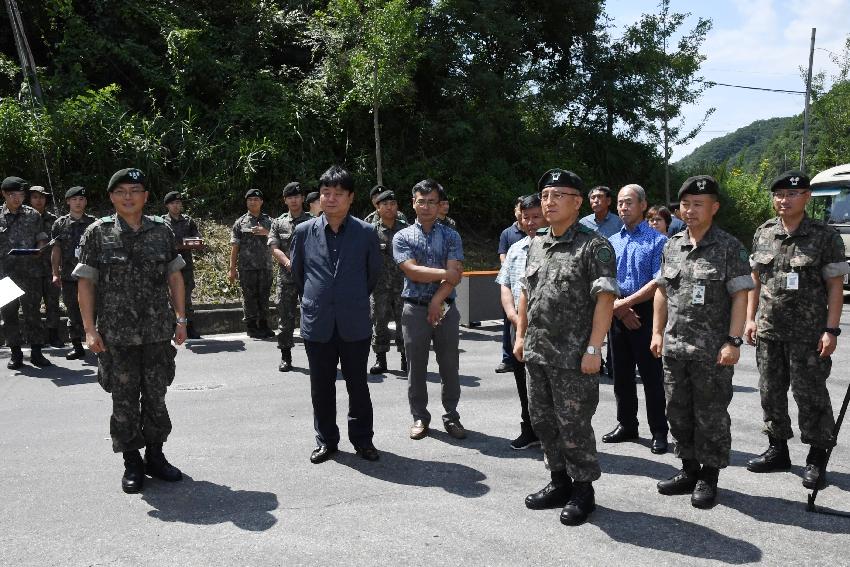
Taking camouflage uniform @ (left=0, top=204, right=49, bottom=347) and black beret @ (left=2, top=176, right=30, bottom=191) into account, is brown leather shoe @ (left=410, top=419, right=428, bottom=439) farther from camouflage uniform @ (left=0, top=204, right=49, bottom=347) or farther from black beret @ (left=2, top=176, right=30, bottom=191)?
black beret @ (left=2, top=176, right=30, bottom=191)

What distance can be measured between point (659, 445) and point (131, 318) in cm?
376

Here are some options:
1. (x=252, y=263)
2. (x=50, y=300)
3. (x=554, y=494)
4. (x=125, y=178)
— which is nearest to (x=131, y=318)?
(x=125, y=178)

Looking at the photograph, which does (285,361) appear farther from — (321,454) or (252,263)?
(321,454)

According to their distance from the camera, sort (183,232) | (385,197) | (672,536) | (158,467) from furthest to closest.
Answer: (183,232), (385,197), (158,467), (672,536)

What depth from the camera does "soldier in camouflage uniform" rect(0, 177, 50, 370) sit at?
8.47m

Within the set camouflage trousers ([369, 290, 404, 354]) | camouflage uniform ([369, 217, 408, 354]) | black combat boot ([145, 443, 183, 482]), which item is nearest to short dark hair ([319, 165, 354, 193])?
black combat boot ([145, 443, 183, 482])

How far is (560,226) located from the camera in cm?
426

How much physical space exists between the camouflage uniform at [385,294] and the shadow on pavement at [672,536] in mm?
4379

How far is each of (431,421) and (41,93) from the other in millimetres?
13230

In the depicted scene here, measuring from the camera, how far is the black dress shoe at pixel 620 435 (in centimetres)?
579

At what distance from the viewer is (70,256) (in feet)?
29.6

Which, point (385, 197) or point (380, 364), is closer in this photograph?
point (385, 197)

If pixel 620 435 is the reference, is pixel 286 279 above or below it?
above

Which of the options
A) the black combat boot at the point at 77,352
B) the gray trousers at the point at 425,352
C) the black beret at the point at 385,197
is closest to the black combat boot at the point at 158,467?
the gray trousers at the point at 425,352
